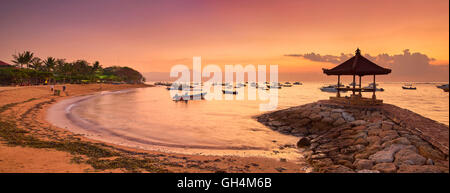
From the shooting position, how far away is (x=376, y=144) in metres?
8.46

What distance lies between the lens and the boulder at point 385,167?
20.7 ft

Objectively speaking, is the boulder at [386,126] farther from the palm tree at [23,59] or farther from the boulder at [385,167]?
the palm tree at [23,59]

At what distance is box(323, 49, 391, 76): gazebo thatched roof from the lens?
14875mm

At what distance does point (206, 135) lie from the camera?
14578 mm

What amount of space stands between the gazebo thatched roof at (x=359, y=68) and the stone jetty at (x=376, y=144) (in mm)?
2525

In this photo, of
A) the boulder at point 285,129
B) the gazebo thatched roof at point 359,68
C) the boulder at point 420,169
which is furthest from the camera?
the boulder at point 285,129

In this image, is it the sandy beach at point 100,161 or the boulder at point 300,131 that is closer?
the sandy beach at point 100,161

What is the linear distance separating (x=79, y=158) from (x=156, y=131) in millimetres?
7951

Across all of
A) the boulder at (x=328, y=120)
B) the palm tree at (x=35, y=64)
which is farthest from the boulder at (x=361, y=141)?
the palm tree at (x=35, y=64)

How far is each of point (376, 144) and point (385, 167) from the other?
2.25 m

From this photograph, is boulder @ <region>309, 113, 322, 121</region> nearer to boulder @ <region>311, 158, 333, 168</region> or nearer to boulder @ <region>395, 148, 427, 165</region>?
boulder @ <region>311, 158, 333, 168</region>
